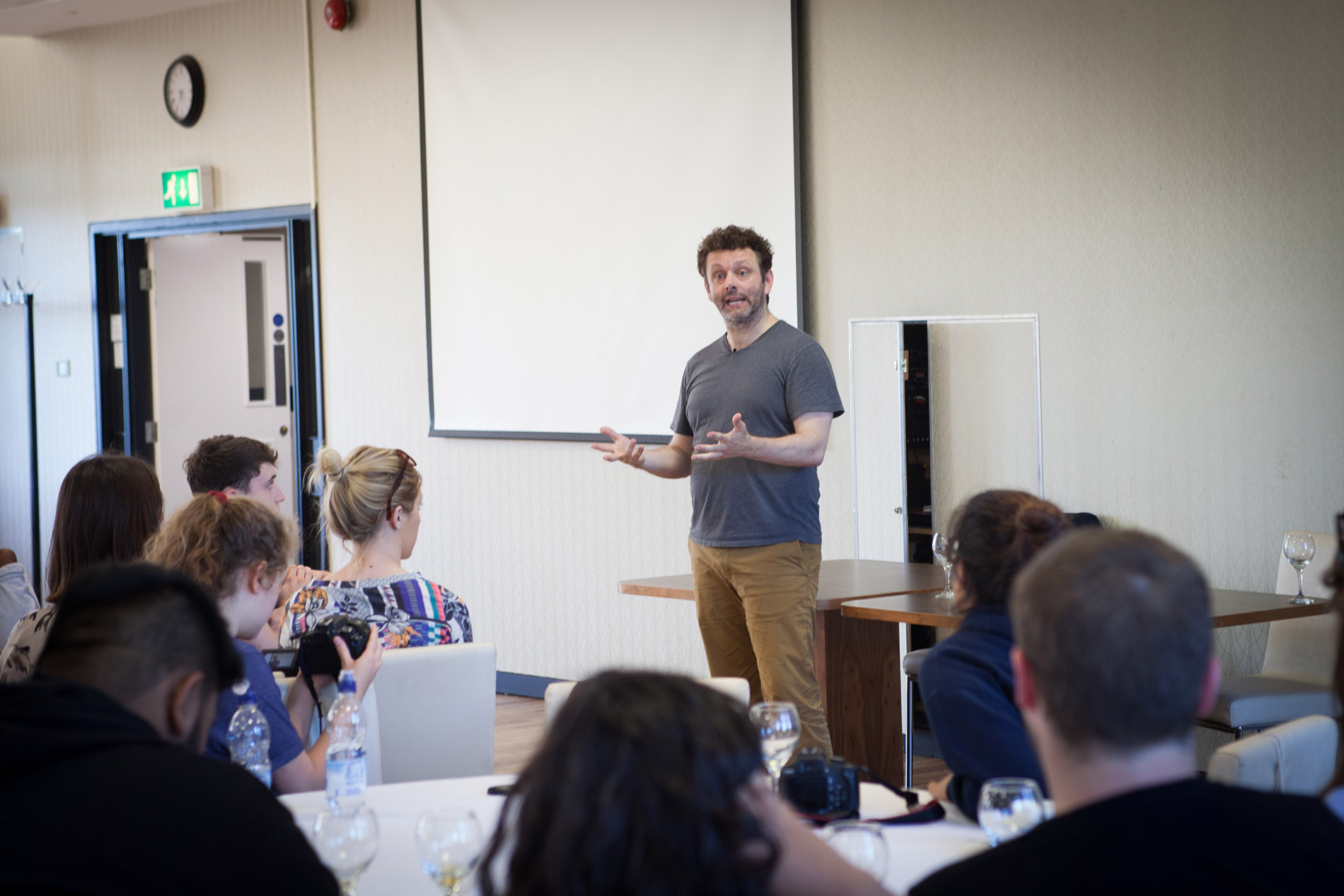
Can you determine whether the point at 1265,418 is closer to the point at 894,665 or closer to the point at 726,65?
the point at 894,665

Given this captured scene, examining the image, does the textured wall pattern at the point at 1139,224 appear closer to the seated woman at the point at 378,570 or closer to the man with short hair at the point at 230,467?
the man with short hair at the point at 230,467

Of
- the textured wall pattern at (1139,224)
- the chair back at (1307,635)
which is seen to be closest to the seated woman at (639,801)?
the chair back at (1307,635)

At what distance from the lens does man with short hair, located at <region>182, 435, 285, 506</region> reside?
11.6 ft

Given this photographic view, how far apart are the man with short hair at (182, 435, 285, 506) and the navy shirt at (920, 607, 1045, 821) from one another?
7.34 feet

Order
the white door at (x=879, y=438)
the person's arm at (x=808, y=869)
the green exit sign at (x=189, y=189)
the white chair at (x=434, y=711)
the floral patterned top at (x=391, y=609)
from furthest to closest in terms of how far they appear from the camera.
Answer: the green exit sign at (x=189, y=189) < the white door at (x=879, y=438) < the floral patterned top at (x=391, y=609) < the white chair at (x=434, y=711) < the person's arm at (x=808, y=869)

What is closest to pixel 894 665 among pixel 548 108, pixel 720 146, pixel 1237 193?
pixel 1237 193

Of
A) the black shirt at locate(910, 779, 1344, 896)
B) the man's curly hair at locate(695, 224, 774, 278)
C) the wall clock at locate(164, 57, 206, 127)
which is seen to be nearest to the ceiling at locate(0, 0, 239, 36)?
the wall clock at locate(164, 57, 206, 127)

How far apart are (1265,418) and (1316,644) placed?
2.50 feet

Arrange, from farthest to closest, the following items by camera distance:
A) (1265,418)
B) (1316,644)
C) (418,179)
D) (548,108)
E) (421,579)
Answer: (418,179) → (548,108) → (1265,418) → (1316,644) → (421,579)

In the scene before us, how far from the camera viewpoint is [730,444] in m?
3.31

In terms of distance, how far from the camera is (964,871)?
1079 mm

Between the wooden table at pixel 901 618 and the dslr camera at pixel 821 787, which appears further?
the wooden table at pixel 901 618

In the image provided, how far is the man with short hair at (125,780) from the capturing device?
3.83 ft

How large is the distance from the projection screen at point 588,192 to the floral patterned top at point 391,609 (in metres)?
2.51
